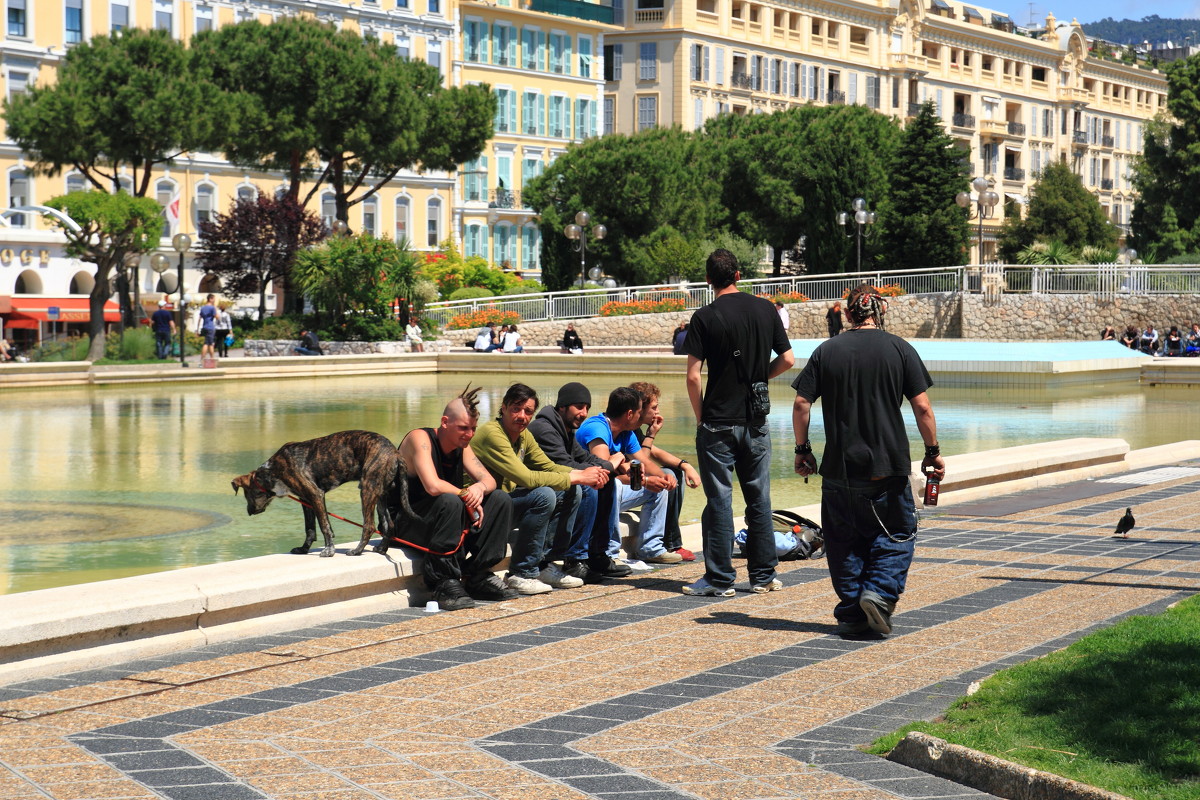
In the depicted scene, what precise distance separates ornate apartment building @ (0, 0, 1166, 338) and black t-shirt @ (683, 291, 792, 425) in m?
37.3

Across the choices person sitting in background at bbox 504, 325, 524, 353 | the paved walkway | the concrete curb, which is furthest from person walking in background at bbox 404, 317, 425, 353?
the concrete curb

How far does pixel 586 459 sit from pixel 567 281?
168 ft

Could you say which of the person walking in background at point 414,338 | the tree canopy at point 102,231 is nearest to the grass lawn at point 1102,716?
the tree canopy at point 102,231

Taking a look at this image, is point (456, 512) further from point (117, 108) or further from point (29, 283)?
point (29, 283)

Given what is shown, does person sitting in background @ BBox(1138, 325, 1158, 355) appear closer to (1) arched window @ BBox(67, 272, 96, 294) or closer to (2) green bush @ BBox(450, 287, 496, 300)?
(2) green bush @ BBox(450, 287, 496, 300)

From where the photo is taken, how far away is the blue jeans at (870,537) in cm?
708

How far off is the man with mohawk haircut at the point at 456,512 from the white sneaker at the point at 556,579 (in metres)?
0.36

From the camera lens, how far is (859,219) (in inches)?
2012

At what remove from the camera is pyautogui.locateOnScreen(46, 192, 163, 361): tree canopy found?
33.5 metres

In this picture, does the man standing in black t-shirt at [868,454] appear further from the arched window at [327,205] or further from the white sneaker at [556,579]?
the arched window at [327,205]

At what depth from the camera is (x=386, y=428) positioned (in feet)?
67.3

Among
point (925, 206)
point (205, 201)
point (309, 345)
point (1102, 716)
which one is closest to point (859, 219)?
point (925, 206)

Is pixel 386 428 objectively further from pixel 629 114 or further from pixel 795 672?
pixel 629 114

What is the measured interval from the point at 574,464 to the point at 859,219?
43519mm
